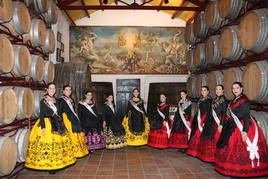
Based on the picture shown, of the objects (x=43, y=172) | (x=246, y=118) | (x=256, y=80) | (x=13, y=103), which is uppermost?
(x=256, y=80)

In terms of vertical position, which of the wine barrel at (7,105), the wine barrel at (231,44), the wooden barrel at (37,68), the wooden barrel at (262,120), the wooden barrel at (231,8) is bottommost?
the wooden barrel at (262,120)

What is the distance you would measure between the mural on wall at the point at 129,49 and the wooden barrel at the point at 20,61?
595cm

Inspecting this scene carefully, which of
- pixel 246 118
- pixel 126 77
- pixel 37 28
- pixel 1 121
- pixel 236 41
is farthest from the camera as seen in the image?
pixel 126 77

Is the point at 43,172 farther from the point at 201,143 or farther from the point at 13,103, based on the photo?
the point at 201,143

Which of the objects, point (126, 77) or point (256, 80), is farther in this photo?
point (126, 77)

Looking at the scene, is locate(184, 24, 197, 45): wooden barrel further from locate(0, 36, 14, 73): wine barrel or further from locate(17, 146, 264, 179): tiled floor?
locate(0, 36, 14, 73): wine barrel

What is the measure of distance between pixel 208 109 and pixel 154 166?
1.68 m

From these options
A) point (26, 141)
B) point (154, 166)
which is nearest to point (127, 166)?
point (154, 166)

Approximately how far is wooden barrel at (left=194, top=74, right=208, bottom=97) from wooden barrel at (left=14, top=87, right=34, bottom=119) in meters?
4.08

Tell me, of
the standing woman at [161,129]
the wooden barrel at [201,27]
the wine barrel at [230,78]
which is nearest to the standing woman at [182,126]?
the standing woman at [161,129]

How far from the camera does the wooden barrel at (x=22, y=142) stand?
3575mm

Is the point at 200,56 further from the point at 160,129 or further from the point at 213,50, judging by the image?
the point at 160,129

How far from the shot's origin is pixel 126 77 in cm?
975

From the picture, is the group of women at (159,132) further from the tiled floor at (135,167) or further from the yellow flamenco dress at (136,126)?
the tiled floor at (135,167)
